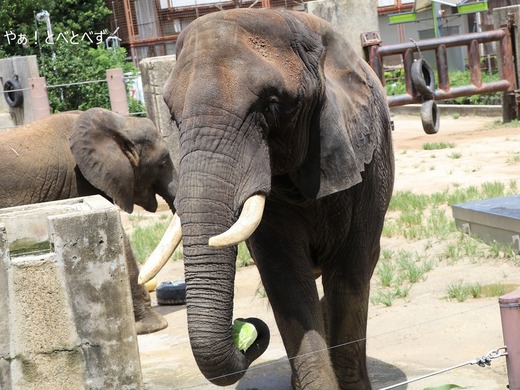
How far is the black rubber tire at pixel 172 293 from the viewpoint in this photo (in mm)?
8766

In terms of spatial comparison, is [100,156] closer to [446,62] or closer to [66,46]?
[446,62]

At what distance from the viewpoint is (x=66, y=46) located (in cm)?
2488

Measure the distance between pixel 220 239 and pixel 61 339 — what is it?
57.8 inches

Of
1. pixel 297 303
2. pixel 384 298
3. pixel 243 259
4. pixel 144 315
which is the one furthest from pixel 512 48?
pixel 297 303

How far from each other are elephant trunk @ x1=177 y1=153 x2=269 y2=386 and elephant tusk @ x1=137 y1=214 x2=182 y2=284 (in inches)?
6.8

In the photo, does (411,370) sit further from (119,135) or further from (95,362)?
(119,135)

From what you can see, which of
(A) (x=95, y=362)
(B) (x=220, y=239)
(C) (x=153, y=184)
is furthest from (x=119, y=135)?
(B) (x=220, y=239)

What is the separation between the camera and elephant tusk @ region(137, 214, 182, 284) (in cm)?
405

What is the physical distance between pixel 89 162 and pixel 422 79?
4.78 meters

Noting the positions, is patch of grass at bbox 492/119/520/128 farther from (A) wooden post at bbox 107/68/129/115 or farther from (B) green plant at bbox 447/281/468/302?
(B) green plant at bbox 447/281/468/302

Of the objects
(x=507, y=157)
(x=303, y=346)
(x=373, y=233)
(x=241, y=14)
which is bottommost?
(x=507, y=157)

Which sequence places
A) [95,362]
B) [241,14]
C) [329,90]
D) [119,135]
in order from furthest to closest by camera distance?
[119,135]
[95,362]
[329,90]
[241,14]

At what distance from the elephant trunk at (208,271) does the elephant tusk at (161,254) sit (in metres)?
0.17

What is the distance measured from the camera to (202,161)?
13.1 ft
